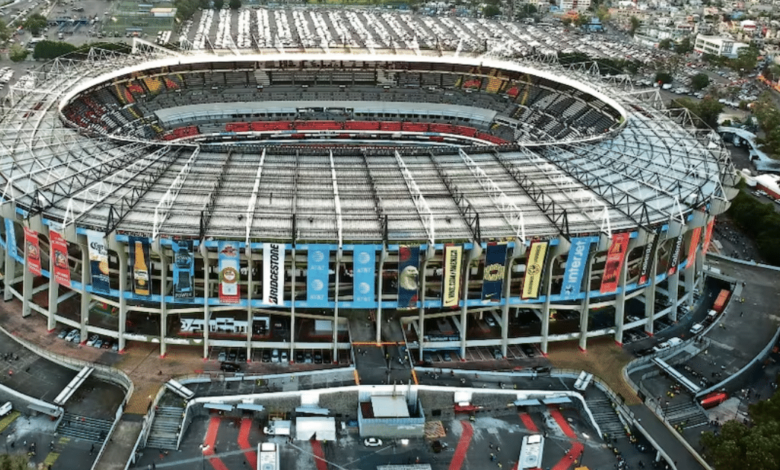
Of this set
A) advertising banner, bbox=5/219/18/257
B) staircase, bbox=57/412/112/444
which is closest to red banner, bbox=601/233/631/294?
staircase, bbox=57/412/112/444

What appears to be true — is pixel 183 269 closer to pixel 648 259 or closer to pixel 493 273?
pixel 493 273

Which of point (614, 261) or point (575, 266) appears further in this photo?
point (614, 261)

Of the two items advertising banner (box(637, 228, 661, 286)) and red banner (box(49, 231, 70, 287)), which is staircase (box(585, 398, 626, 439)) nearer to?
advertising banner (box(637, 228, 661, 286))

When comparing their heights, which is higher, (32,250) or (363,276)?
(363,276)

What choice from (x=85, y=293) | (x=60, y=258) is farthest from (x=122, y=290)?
(x=60, y=258)

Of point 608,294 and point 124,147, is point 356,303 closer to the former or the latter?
point 608,294

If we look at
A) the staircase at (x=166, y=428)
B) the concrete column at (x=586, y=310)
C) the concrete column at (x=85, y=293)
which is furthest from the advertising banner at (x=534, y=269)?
the concrete column at (x=85, y=293)

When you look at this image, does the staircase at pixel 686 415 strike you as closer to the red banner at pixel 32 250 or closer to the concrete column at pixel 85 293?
the concrete column at pixel 85 293
